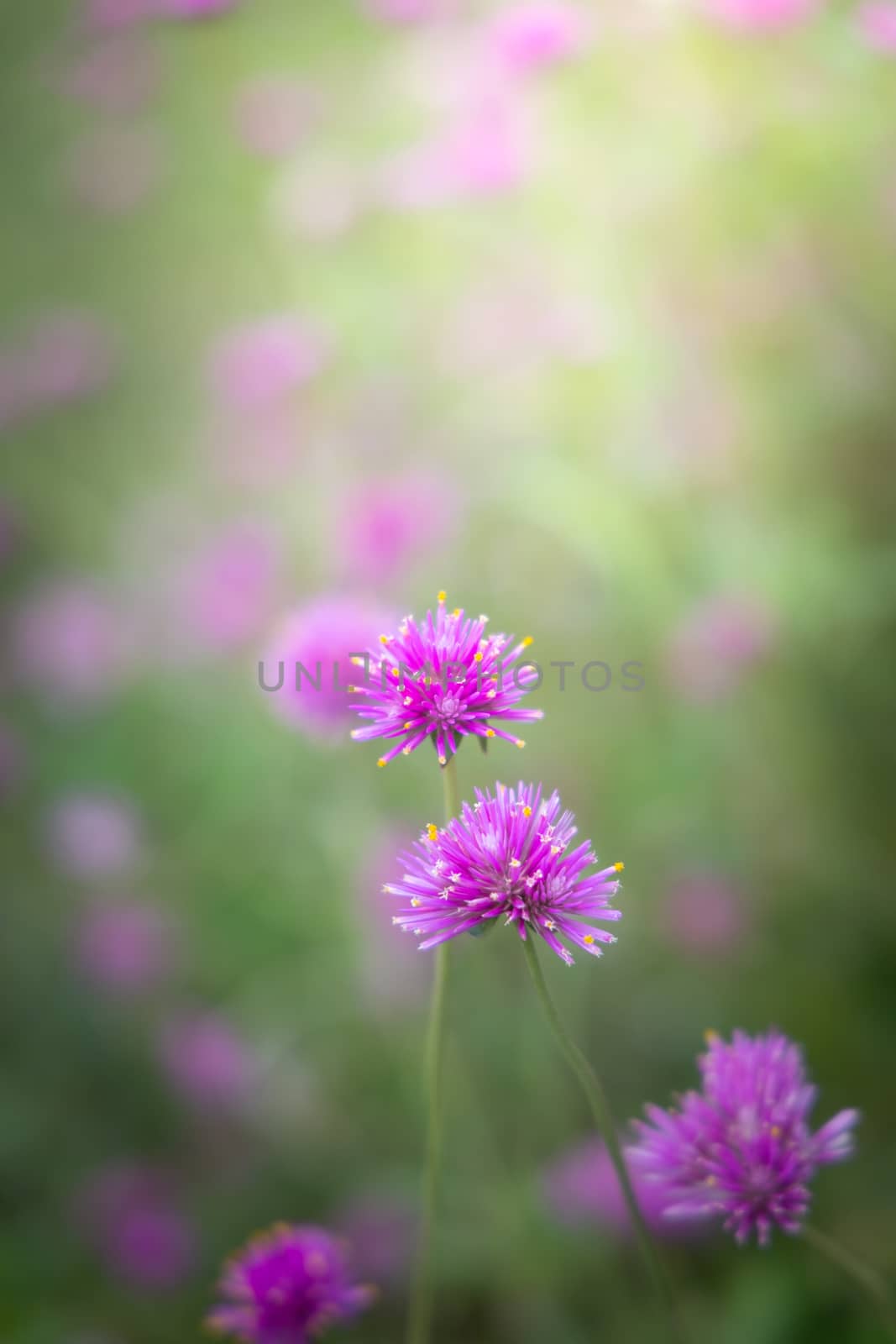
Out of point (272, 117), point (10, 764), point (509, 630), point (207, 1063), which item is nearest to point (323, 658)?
point (509, 630)

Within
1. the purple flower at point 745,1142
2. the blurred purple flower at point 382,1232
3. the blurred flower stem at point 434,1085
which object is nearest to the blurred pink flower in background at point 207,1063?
the blurred purple flower at point 382,1232

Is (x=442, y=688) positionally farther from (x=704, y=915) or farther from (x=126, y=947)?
(x=126, y=947)

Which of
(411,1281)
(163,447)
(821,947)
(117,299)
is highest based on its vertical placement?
(117,299)

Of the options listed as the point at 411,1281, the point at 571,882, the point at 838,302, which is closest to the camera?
the point at 571,882

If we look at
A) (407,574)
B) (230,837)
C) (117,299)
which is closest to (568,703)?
(407,574)

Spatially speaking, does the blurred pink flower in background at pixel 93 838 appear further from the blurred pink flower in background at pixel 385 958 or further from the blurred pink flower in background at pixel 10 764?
the blurred pink flower in background at pixel 385 958

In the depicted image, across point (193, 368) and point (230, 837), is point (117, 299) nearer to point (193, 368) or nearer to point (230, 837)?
point (193, 368)
